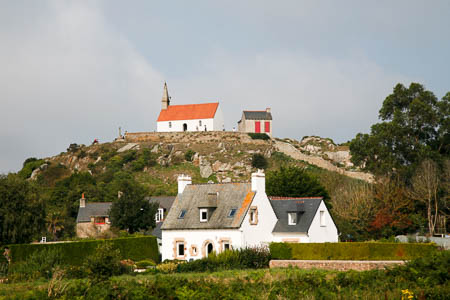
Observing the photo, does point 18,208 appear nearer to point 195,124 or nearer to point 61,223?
point 61,223

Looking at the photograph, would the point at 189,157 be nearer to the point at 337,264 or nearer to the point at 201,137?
the point at 201,137

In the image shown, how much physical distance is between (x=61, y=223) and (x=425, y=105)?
39407 mm

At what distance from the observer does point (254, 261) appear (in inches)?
1335

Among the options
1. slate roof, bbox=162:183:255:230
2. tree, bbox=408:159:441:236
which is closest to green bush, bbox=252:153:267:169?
tree, bbox=408:159:441:236

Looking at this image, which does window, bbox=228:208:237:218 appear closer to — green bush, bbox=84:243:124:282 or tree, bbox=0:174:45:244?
green bush, bbox=84:243:124:282

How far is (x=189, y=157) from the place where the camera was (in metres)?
91.8

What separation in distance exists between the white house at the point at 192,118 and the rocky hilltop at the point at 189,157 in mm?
2513

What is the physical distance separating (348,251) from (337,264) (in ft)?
17.1

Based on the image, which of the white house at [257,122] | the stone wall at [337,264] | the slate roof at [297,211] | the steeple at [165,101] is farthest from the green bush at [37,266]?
the steeple at [165,101]

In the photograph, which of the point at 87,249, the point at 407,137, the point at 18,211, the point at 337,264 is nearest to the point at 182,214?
the point at 87,249

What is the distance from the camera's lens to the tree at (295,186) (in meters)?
56.1

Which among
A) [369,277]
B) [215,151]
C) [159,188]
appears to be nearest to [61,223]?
[159,188]

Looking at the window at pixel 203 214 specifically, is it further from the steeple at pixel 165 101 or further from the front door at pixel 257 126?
the steeple at pixel 165 101

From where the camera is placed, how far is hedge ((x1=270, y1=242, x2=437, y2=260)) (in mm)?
33875
